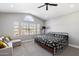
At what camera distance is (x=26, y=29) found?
143 cm

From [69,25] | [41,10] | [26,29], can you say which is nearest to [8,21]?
[26,29]

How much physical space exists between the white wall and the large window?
0.27 metres

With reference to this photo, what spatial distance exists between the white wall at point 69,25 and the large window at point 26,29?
10.5 inches

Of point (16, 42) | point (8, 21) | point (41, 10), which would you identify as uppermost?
point (41, 10)

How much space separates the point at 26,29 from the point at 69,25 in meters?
0.89

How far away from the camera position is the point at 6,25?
1343 millimetres

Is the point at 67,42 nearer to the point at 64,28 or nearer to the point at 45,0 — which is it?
the point at 64,28

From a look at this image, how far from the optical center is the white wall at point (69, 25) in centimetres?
136

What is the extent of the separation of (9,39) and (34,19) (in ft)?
2.10

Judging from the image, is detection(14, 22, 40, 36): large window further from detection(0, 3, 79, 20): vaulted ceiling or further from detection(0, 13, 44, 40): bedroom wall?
detection(0, 3, 79, 20): vaulted ceiling

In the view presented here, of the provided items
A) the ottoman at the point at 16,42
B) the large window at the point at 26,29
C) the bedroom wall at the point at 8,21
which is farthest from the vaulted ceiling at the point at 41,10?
the ottoman at the point at 16,42

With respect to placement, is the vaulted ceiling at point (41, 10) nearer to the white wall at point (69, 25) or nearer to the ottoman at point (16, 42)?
the white wall at point (69, 25)

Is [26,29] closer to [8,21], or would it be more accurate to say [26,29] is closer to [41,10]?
[8,21]

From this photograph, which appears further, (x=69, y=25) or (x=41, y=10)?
(x=41, y=10)
